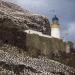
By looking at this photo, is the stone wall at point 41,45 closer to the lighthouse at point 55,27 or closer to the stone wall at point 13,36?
the stone wall at point 13,36

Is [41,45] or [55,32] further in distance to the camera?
[55,32]

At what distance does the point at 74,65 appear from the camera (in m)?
57.2

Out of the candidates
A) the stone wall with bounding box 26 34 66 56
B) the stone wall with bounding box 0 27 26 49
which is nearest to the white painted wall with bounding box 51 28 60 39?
the stone wall with bounding box 26 34 66 56

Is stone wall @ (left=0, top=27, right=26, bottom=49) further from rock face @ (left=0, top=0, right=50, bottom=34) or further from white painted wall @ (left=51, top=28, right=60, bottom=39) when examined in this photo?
white painted wall @ (left=51, top=28, right=60, bottom=39)

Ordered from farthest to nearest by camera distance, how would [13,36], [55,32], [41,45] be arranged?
[55,32]
[41,45]
[13,36]

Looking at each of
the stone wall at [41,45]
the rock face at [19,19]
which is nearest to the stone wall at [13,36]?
the stone wall at [41,45]

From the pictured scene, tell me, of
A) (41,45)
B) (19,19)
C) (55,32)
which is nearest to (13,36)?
(41,45)

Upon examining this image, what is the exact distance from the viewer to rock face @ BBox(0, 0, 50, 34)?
57.6m

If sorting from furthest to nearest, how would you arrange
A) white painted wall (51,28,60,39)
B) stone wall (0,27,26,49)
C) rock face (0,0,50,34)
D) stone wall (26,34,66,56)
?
1. white painted wall (51,28,60,39)
2. rock face (0,0,50,34)
3. stone wall (26,34,66,56)
4. stone wall (0,27,26,49)

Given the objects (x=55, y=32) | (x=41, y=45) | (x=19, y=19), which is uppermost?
(x=19, y=19)

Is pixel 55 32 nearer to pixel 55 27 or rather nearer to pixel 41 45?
pixel 55 27

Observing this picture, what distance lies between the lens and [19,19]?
60.9 metres

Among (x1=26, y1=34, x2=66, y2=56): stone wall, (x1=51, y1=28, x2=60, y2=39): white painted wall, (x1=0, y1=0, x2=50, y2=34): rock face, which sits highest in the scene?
(x1=0, y1=0, x2=50, y2=34): rock face

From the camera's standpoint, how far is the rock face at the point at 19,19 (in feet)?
189
